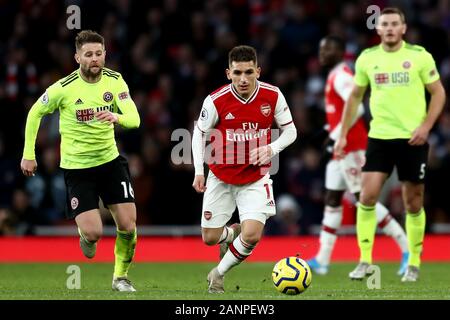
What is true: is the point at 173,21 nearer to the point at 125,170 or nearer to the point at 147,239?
the point at 147,239

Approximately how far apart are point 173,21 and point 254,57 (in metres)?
8.48

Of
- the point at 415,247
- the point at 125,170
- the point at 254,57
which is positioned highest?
the point at 254,57

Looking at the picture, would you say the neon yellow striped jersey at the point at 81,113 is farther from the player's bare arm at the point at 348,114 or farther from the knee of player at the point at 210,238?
the player's bare arm at the point at 348,114

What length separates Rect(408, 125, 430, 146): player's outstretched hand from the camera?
9.98 metres

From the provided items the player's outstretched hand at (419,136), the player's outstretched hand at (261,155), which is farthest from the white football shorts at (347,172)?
the player's outstretched hand at (261,155)

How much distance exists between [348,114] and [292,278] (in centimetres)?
256

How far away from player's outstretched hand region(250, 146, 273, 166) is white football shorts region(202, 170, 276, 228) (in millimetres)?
297

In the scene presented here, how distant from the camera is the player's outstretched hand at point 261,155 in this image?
879 cm

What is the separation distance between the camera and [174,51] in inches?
680

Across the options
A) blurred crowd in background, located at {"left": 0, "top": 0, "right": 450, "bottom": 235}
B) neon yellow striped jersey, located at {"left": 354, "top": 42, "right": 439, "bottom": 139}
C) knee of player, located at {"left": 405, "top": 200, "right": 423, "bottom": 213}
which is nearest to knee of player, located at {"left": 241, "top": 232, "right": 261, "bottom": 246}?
neon yellow striped jersey, located at {"left": 354, "top": 42, "right": 439, "bottom": 139}

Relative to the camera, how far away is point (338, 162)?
11.7 meters
